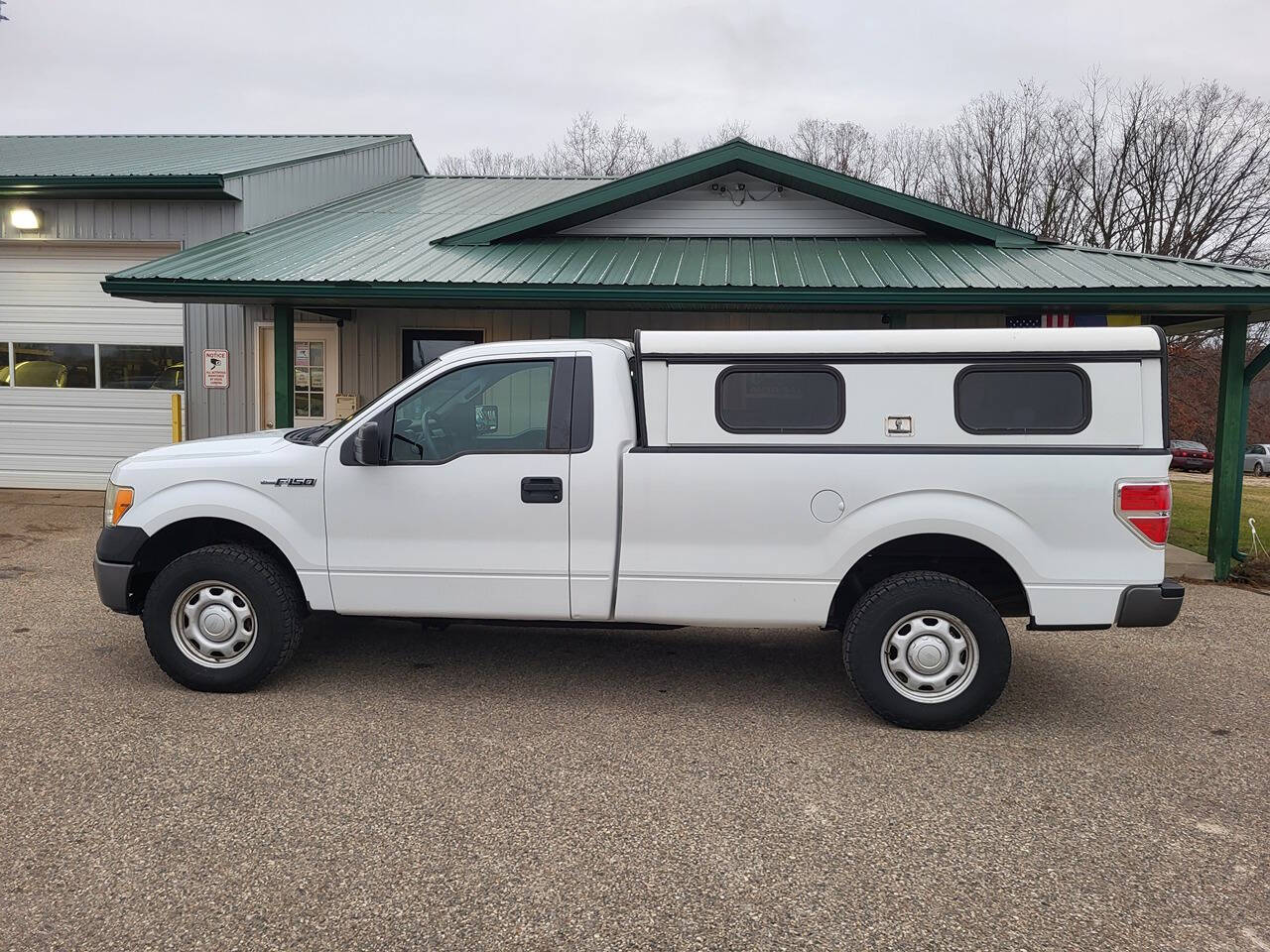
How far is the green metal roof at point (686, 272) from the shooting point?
8.34 metres

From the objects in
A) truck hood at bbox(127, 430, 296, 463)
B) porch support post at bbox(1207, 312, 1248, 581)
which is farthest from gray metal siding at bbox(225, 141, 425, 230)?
porch support post at bbox(1207, 312, 1248, 581)

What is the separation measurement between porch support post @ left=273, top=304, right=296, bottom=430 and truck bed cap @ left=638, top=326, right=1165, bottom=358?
18.4 ft

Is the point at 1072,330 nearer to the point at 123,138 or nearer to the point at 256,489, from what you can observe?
the point at 256,489

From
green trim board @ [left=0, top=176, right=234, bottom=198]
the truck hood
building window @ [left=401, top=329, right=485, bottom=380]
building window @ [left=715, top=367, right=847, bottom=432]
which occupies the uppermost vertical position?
green trim board @ [left=0, top=176, right=234, bottom=198]

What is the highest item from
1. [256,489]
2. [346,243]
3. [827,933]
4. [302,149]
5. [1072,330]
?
[302,149]

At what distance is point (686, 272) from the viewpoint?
352 inches

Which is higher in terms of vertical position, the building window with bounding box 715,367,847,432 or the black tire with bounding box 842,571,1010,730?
the building window with bounding box 715,367,847,432

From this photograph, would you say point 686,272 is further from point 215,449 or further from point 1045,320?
point 215,449

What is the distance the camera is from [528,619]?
16.1 feet

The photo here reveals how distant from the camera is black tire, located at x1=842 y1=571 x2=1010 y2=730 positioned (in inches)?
179

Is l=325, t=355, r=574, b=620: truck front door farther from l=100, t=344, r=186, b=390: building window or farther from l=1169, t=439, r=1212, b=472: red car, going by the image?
l=1169, t=439, r=1212, b=472: red car

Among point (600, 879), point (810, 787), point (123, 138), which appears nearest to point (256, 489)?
point (600, 879)

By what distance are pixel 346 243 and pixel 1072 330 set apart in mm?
8373

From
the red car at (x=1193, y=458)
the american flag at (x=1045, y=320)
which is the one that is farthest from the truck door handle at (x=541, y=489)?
the red car at (x=1193, y=458)
